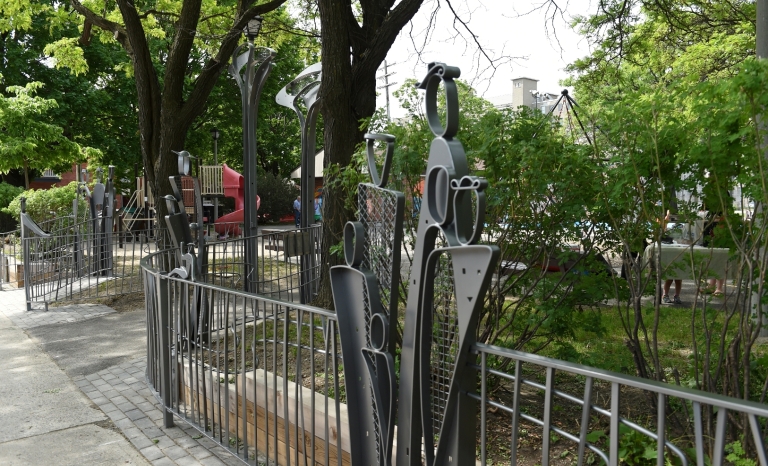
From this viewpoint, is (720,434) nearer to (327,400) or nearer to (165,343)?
(327,400)

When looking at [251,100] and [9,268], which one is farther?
[9,268]

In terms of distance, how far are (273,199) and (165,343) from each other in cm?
3356

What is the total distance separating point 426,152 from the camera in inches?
182

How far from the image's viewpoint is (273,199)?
38.6 metres

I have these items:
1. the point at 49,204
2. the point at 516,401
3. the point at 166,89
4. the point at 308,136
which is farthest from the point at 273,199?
the point at 516,401

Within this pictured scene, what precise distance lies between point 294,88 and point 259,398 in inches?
342

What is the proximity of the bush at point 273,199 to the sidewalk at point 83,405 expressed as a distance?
94.4 ft

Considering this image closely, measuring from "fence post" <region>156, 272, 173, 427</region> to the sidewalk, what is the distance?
198mm

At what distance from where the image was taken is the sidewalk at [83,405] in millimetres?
4988

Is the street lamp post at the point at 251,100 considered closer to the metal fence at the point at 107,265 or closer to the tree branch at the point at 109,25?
the metal fence at the point at 107,265

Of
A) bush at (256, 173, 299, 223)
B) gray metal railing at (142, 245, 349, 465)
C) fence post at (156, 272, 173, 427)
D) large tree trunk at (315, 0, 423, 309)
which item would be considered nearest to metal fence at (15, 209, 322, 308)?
large tree trunk at (315, 0, 423, 309)

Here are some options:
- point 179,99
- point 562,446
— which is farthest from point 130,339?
point 562,446

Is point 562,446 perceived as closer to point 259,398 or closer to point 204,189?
point 259,398

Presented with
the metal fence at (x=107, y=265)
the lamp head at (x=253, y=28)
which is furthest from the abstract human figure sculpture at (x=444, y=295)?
Answer: the lamp head at (x=253, y=28)
